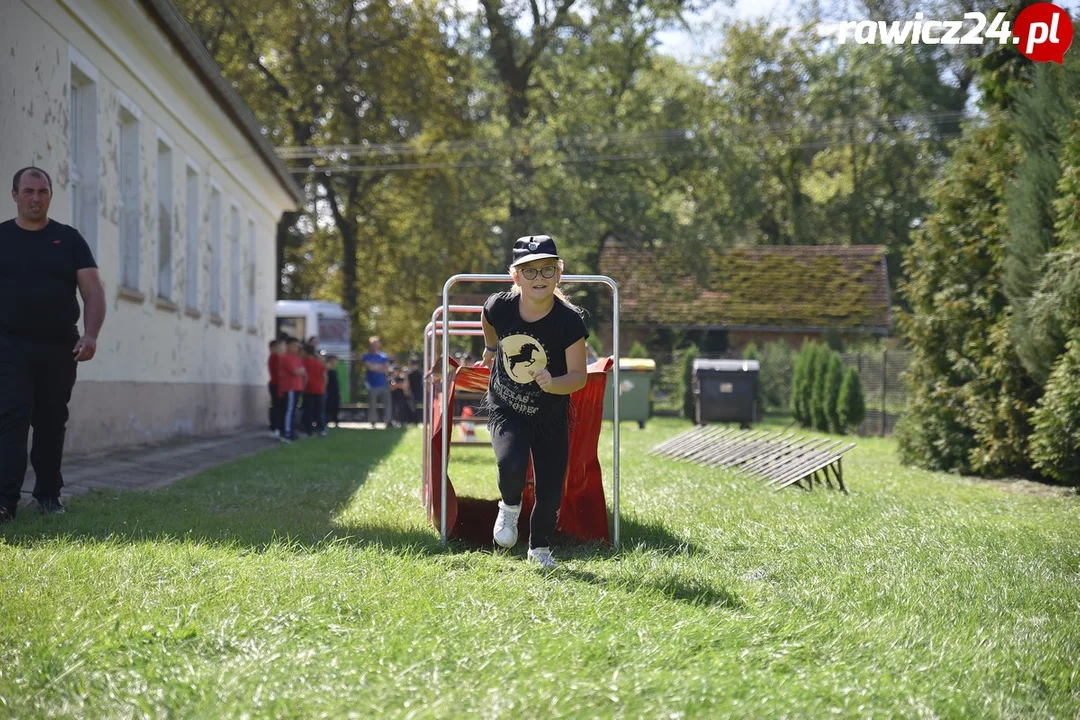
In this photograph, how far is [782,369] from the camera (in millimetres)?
37094

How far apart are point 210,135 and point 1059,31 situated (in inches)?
528

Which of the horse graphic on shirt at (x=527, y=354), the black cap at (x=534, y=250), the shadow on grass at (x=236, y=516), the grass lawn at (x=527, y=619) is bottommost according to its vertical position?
the grass lawn at (x=527, y=619)

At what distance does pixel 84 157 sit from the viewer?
47.1 feet

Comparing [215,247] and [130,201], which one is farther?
[215,247]

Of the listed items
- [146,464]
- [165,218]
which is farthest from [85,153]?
[165,218]

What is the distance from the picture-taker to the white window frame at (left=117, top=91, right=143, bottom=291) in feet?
53.6

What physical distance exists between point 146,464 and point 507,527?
7430 mm

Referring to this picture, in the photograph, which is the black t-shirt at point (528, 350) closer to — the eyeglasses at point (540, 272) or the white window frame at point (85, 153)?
the eyeglasses at point (540, 272)

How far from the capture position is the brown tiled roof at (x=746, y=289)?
43.4 meters

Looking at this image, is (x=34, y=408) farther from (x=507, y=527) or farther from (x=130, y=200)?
(x=130, y=200)

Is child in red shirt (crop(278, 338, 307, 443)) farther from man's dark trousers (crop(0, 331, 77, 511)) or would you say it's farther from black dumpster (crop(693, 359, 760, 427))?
man's dark trousers (crop(0, 331, 77, 511))

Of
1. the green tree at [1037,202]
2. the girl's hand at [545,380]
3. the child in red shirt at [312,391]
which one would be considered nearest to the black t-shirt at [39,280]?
the girl's hand at [545,380]

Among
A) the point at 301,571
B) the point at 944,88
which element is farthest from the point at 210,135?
the point at 944,88

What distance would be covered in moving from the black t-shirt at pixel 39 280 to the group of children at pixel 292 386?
12095 millimetres
